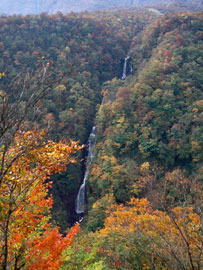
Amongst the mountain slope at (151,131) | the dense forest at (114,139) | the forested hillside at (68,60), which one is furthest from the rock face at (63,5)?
the mountain slope at (151,131)

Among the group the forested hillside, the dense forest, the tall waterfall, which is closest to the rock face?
the forested hillside

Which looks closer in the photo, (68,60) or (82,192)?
(82,192)

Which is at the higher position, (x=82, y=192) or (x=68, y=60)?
(x=68, y=60)

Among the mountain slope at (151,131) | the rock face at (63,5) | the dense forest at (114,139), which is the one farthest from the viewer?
the rock face at (63,5)

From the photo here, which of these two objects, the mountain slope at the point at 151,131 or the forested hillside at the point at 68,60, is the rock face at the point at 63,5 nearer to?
the forested hillside at the point at 68,60

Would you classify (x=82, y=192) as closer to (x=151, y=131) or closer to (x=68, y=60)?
(x=151, y=131)

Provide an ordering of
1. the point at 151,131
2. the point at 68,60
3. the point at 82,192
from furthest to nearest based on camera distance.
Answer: the point at 68,60 → the point at 82,192 → the point at 151,131

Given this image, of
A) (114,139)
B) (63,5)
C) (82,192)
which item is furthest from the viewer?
(63,5)

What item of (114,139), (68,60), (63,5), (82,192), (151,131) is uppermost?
(63,5)

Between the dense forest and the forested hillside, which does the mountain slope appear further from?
the forested hillside

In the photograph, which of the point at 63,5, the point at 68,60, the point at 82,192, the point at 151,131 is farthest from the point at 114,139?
the point at 63,5

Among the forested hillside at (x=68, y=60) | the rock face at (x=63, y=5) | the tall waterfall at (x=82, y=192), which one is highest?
the rock face at (x=63, y=5)

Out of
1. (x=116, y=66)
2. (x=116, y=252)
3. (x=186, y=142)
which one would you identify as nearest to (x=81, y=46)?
(x=116, y=66)

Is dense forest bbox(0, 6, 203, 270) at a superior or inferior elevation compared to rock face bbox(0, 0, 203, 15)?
inferior
